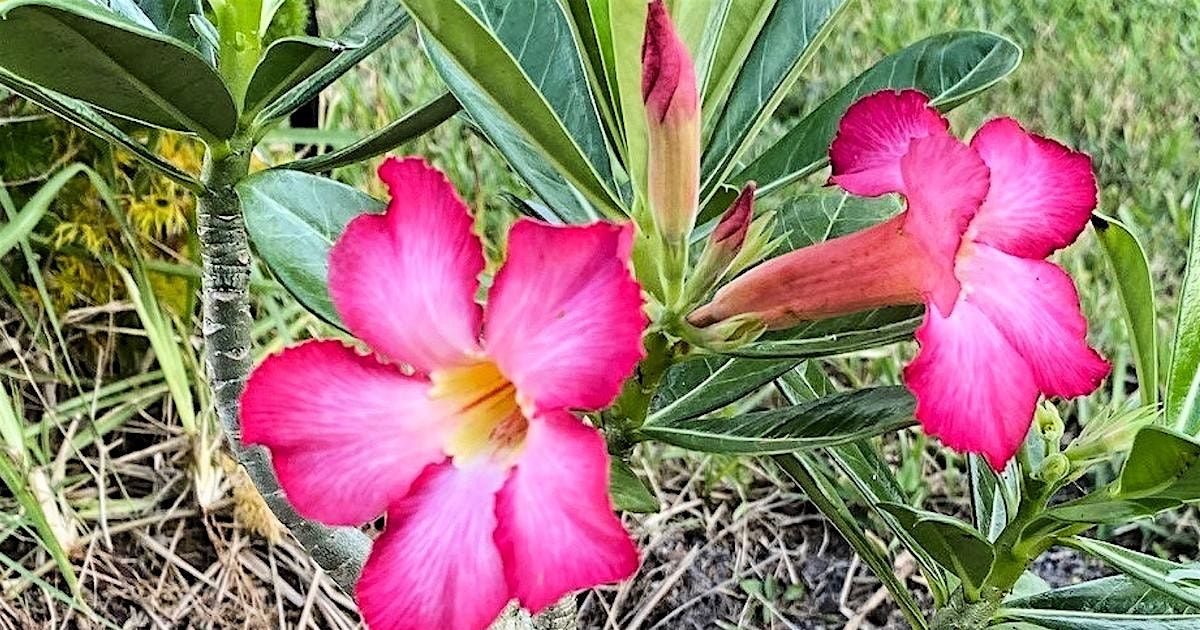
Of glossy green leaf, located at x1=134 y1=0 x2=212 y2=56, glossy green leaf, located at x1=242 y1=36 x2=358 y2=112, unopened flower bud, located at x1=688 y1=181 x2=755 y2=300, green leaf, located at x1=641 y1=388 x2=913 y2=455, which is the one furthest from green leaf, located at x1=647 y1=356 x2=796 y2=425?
glossy green leaf, located at x1=134 y1=0 x2=212 y2=56

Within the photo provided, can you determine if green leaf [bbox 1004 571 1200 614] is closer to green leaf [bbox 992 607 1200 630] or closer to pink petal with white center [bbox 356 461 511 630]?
green leaf [bbox 992 607 1200 630]

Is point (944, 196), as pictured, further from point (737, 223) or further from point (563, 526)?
point (563, 526)

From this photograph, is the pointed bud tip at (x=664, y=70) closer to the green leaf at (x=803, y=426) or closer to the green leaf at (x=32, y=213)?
the green leaf at (x=803, y=426)

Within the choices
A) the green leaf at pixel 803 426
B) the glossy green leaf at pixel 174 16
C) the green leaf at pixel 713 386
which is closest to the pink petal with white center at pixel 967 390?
the green leaf at pixel 803 426

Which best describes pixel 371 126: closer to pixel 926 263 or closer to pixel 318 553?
pixel 318 553

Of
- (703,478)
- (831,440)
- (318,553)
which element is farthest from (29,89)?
(703,478)

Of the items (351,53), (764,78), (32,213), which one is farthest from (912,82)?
(32,213)
